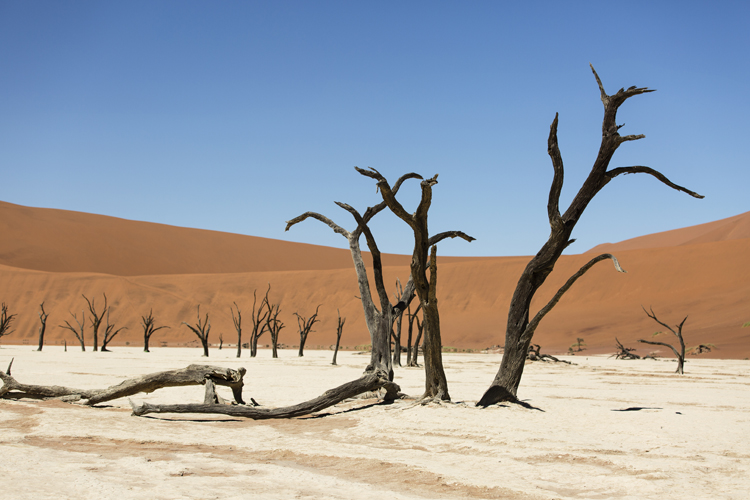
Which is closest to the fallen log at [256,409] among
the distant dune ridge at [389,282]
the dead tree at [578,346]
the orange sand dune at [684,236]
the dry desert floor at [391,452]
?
Result: the dry desert floor at [391,452]

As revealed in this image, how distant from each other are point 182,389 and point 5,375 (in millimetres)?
3600

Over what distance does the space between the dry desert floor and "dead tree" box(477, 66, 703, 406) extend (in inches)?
21.4

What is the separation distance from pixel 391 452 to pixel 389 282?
5537 centimetres

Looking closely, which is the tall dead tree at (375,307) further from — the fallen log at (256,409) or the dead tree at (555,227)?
the dead tree at (555,227)

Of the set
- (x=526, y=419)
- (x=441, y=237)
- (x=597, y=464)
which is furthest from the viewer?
(x=441, y=237)

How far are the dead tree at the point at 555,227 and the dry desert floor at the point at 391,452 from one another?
543 mm

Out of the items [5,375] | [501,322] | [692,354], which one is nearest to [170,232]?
[501,322]

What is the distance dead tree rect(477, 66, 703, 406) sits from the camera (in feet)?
29.5

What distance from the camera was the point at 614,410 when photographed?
9.07 metres

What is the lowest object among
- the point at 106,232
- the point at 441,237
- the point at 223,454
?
the point at 223,454

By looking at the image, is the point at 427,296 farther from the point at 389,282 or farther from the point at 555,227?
the point at 389,282

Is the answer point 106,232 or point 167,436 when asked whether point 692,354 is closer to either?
point 167,436

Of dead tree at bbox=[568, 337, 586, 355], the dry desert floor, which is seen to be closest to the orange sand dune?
dead tree at bbox=[568, 337, 586, 355]

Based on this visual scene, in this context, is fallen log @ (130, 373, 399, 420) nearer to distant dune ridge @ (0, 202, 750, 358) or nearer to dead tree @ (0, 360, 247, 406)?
dead tree @ (0, 360, 247, 406)
